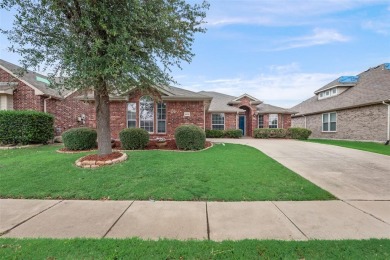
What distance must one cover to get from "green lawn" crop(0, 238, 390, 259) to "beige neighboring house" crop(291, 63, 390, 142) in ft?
55.9

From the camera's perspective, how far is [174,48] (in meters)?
8.74

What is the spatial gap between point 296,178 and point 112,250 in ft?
17.4

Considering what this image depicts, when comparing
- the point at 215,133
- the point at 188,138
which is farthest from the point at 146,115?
the point at 215,133

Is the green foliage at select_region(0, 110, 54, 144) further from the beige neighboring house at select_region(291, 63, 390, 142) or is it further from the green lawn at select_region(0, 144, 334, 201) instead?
the beige neighboring house at select_region(291, 63, 390, 142)

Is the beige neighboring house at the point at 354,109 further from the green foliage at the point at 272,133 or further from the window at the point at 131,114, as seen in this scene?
the window at the point at 131,114

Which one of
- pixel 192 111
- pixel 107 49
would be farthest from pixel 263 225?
pixel 192 111

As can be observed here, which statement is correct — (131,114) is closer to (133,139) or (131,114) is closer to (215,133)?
(133,139)

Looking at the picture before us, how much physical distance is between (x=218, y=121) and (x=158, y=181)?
15937 mm

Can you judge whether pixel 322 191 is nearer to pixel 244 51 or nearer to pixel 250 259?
pixel 250 259

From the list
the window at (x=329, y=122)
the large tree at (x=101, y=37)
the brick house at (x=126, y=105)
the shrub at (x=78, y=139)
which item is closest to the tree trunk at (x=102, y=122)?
the large tree at (x=101, y=37)

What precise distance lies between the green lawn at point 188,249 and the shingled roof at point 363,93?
17.1 m

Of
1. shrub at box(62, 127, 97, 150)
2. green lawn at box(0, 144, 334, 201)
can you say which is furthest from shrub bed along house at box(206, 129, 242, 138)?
green lawn at box(0, 144, 334, 201)

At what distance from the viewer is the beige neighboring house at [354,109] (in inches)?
627

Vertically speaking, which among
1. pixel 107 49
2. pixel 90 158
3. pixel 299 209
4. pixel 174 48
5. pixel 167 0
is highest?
pixel 167 0
